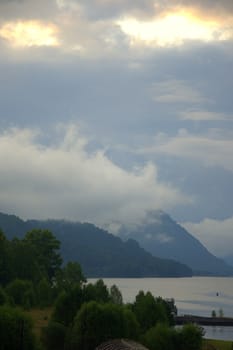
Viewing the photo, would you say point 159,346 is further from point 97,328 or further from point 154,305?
point 154,305

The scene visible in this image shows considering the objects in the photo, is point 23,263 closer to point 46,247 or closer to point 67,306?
point 46,247

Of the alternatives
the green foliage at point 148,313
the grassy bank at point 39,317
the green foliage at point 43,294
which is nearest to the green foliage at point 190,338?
the green foliage at point 148,313

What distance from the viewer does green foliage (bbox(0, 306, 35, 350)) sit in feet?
237

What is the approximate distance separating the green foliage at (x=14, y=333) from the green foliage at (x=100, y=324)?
7.14 metres

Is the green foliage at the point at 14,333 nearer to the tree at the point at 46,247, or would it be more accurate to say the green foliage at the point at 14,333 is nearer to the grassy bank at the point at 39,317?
the grassy bank at the point at 39,317

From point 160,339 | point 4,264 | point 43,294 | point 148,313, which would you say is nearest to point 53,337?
point 160,339

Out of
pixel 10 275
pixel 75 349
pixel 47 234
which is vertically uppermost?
pixel 47 234

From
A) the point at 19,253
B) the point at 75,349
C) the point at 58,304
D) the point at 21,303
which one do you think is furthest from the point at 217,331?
the point at 75,349

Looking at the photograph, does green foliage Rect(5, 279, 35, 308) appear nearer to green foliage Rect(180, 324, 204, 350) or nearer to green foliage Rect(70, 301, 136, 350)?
green foliage Rect(70, 301, 136, 350)

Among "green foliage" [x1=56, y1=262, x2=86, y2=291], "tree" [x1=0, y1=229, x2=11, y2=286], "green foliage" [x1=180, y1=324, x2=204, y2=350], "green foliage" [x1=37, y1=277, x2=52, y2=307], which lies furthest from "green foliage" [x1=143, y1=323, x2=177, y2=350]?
"green foliage" [x1=56, y1=262, x2=86, y2=291]

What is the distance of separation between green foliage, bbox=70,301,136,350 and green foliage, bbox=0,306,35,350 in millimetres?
7145

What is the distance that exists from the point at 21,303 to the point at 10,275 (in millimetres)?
17891

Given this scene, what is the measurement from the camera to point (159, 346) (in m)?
82.3

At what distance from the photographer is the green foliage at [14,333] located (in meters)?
72.1
